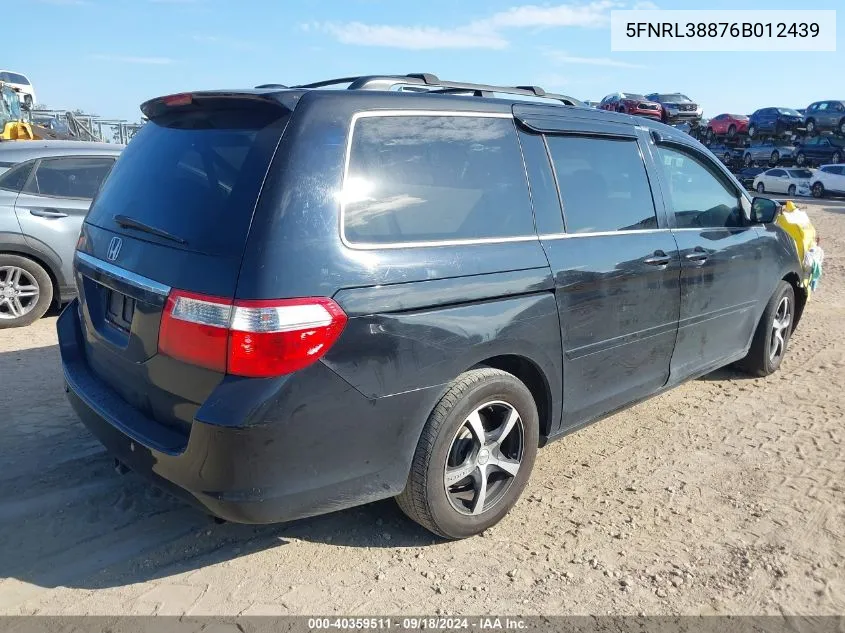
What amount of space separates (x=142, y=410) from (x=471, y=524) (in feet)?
4.96

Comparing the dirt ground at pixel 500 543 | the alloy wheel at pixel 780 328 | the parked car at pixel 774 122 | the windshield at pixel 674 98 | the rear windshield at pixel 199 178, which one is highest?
the windshield at pixel 674 98

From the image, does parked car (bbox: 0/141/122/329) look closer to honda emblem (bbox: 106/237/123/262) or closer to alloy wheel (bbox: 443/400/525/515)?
honda emblem (bbox: 106/237/123/262)

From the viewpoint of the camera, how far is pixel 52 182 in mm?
6738

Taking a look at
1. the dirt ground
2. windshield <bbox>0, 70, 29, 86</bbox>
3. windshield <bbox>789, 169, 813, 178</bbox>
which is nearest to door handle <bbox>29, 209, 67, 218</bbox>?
the dirt ground

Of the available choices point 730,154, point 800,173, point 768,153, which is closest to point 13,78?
point 800,173

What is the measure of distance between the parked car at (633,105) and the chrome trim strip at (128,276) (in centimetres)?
2673

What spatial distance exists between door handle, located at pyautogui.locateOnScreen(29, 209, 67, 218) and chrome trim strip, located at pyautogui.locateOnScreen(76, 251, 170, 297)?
4007 mm

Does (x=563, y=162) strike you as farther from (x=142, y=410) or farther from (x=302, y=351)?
(x=142, y=410)

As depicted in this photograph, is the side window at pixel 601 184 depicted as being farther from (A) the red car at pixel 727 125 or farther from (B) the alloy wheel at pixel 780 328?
(A) the red car at pixel 727 125

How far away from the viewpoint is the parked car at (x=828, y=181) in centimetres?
2694

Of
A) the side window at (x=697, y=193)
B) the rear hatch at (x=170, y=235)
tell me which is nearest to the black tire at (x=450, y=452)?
the rear hatch at (x=170, y=235)

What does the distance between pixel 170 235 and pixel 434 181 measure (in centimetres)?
109

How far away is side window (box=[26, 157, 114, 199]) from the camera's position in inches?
264

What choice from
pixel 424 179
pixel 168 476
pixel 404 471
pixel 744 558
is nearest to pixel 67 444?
pixel 168 476
